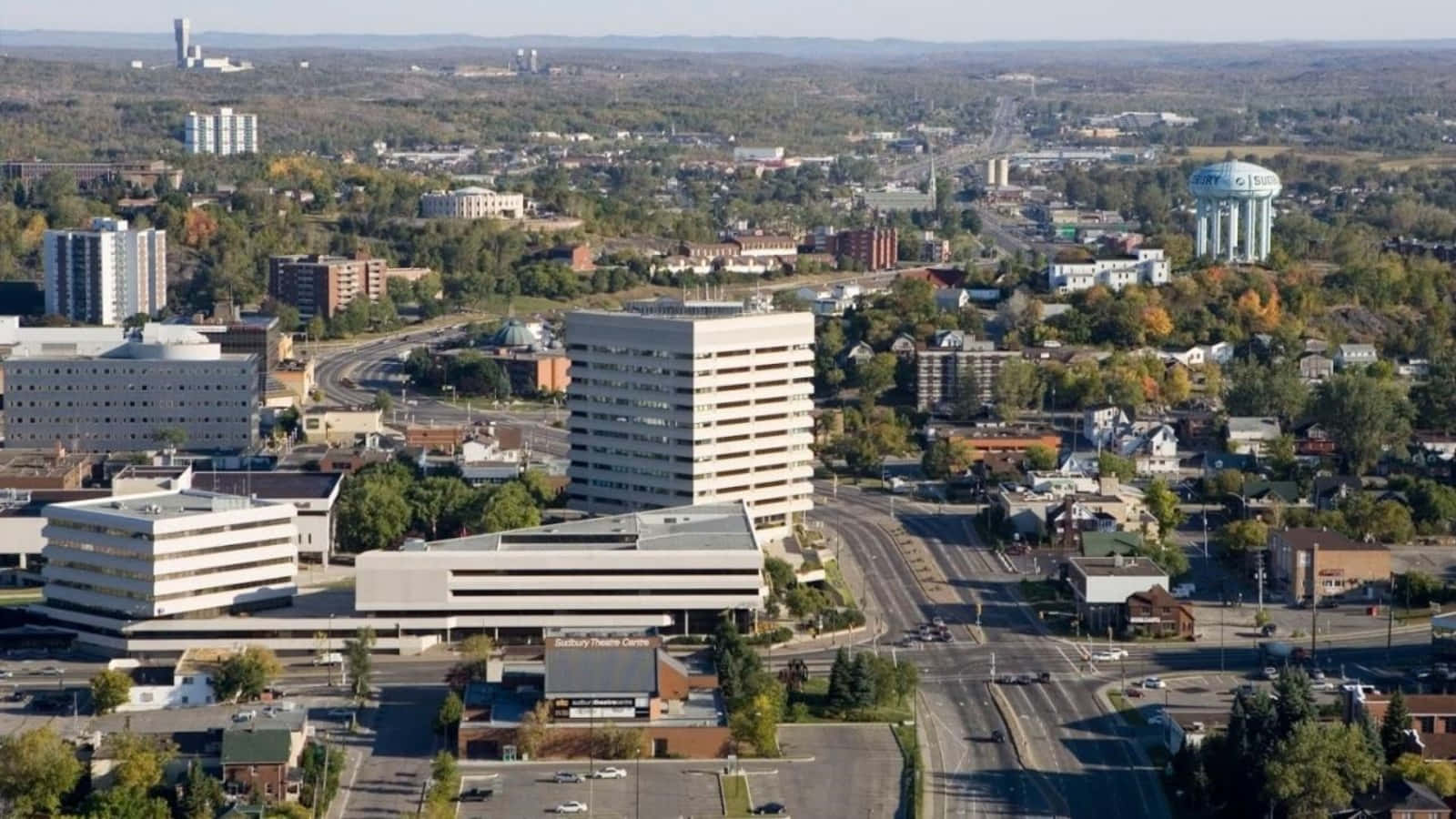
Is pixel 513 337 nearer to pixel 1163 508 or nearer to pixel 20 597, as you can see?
pixel 1163 508

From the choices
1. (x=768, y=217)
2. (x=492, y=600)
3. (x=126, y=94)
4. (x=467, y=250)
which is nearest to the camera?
(x=492, y=600)

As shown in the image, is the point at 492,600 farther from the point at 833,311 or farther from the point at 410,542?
the point at 833,311

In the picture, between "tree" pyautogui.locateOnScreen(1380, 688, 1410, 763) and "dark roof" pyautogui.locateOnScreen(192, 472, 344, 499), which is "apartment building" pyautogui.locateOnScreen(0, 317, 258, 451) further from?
"tree" pyautogui.locateOnScreen(1380, 688, 1410, 763)

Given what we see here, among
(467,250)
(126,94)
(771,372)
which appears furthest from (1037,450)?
(126,94)

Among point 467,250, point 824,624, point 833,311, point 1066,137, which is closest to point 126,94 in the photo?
point 1066,137

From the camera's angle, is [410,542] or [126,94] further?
[126,94]

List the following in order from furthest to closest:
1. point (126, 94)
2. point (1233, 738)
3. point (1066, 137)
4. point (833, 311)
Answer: point (126, 94)
point (1066, 137)
point (833, 311)
point (1233, 738)

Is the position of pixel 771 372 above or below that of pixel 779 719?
above
